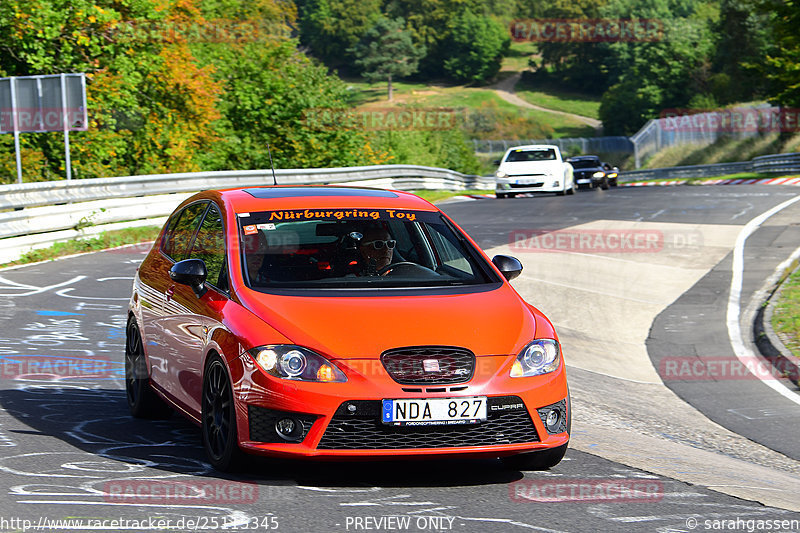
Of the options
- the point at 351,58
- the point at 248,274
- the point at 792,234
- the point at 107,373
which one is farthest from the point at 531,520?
the point at 351,58

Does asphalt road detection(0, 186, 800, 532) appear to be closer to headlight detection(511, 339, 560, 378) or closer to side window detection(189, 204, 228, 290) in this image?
headlight detection(511, 339, 560, 378)

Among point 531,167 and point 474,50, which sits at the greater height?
point 474,50

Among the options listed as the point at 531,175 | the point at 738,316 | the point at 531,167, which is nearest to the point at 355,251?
the point at 738,316

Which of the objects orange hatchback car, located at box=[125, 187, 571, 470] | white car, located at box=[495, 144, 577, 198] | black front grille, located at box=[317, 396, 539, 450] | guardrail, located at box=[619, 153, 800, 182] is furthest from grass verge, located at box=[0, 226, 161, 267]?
guardrail, located at box=[619, 153, 800, 182]

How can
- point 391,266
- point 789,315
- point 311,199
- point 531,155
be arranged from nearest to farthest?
point 391,266 → point 311,199 → point 789,315 → point 531,155

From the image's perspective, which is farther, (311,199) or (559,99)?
(559,99)

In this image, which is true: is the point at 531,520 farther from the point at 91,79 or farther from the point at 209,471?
the point at 91,79

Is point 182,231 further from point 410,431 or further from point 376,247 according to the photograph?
point 410,431

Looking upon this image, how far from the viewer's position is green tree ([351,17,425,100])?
16338cm

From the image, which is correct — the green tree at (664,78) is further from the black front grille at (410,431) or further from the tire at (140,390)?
the black front grille at (410,431)

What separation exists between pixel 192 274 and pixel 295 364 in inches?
45.2

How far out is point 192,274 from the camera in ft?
20.7

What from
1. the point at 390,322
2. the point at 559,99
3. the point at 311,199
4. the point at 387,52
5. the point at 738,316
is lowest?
the point at 559,99

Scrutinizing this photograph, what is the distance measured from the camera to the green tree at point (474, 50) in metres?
172
